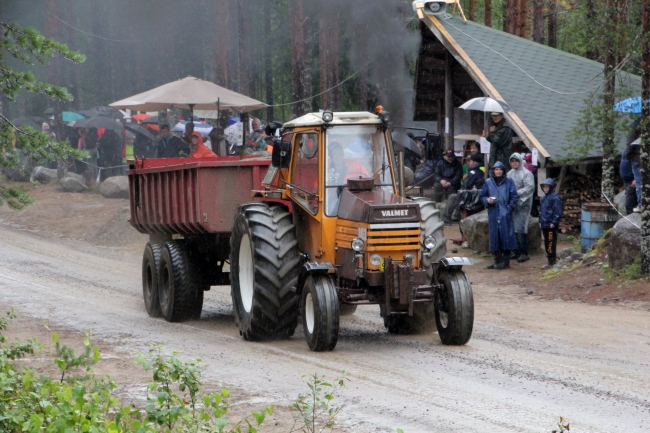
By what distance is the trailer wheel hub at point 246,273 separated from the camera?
1030cm

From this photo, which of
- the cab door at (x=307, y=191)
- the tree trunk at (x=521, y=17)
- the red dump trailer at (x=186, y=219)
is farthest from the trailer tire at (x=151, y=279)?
the tree trunk at (x=521, y=17)

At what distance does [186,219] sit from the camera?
445 inches

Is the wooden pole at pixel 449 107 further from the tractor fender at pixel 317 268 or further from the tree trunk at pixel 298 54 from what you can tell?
the tractor fender at pixel 317 268

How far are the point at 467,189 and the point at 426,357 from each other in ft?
33.7

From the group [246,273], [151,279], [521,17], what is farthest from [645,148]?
[521,17]

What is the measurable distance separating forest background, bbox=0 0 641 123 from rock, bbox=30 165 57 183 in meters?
3.12

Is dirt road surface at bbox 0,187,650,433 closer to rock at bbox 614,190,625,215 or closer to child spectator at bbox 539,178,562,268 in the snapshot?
child spectator at bbox 539,178,562,268

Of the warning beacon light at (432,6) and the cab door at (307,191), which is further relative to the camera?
the warning beacon light at (432,6)

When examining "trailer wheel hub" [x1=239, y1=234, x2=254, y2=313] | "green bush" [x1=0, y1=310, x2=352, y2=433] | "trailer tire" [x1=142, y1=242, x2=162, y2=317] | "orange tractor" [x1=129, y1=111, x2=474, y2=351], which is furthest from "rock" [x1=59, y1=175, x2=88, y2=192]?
Answer: "green bush" [x1=0, y1=310, x2=352, y2=433]

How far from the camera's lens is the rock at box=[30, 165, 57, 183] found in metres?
28.8

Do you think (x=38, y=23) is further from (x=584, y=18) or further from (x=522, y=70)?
(x=584, y=18)

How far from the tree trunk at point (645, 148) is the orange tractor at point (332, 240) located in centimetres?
469

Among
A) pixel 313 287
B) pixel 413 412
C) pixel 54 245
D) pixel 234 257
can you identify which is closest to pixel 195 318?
pixel 234 257

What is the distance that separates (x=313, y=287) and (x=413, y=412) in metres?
2.46
